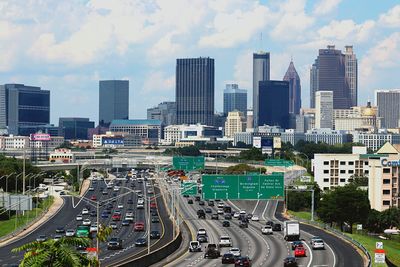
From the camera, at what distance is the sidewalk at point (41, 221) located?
99250 mm

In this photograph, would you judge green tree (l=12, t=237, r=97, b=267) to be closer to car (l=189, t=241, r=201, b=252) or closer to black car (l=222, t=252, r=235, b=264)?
black car (l=222, t=252, r=235, b=264)

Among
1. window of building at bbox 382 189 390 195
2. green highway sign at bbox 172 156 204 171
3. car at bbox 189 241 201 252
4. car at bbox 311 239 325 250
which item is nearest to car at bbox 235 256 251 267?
car at bbox 189 241 201 252

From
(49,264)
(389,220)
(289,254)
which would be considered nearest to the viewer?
(49,264)

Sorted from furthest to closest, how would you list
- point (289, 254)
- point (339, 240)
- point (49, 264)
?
point (339, 240) → point (289, 254) → point (49, 264)

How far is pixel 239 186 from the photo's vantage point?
117m

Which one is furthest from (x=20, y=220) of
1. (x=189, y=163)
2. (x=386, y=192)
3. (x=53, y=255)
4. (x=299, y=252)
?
(x=53, y=255)

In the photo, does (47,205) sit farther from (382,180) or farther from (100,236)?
(100,236)

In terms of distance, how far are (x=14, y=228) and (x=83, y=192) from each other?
230 ft

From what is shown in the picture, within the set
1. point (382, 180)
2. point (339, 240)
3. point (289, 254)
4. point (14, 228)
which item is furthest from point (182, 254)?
point (382, 180)

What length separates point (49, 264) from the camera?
109 ft

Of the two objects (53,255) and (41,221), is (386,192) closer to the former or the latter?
(41,221)

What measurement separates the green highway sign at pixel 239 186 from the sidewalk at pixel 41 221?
802 inches

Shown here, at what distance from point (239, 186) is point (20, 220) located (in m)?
28.4

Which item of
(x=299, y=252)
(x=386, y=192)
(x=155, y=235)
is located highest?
(x=386, y=192)
